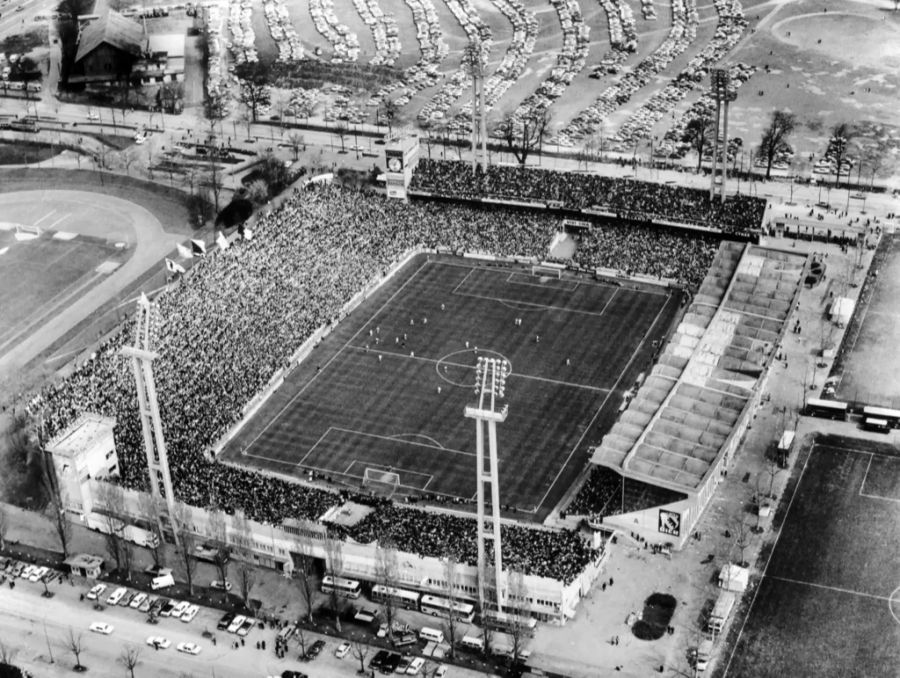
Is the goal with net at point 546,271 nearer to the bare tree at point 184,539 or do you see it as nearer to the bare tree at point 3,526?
the bare tree at point 184,539

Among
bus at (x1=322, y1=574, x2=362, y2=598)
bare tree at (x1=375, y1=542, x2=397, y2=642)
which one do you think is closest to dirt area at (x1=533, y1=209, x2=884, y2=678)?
bare tree at (x1=375, y1=542, x2=397, y2=642)

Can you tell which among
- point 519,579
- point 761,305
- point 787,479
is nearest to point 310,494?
point 519,579

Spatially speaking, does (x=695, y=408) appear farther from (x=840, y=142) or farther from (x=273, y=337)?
(x=840, y=142)

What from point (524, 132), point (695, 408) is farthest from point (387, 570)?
point (524, 132)

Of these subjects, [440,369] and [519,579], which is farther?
[440,369]

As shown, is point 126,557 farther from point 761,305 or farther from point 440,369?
point 761,305
